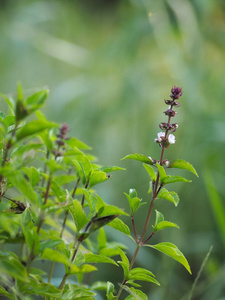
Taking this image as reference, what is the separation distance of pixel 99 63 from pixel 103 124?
23 cm

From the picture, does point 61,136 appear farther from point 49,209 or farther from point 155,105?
point 155,105

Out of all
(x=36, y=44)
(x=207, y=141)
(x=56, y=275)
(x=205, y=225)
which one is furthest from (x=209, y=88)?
(x=56, y=275)

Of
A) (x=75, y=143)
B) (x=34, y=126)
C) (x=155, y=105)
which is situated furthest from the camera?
(x=155, y=105)

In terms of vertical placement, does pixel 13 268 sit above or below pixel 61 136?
below

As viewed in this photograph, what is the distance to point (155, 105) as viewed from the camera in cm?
165

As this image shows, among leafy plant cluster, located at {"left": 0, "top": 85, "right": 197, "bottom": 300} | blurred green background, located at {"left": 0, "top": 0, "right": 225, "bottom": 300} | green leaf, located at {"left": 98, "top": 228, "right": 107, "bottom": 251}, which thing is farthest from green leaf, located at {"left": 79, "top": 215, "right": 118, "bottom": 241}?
blurred green background, located at {"left": 0, "top": 0, "right": 225, "bottom": 300}

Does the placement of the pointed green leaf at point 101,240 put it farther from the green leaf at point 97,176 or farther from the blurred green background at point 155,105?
the blurred green background at point 155,105

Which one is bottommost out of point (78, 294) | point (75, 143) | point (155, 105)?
point (78, 294)

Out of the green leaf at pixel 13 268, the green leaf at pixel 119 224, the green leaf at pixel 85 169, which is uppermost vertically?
the green leaf at pixel 85 169

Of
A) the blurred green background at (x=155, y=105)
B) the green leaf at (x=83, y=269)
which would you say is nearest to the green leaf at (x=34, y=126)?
the green leaf at (x=83, y=269)

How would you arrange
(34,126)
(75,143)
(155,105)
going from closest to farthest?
(34,126), (75,143), (155,105)

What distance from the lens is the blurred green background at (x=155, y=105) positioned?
107 cm

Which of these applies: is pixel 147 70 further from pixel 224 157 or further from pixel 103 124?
pixel 224 157

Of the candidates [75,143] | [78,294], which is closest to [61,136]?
[75,143]
